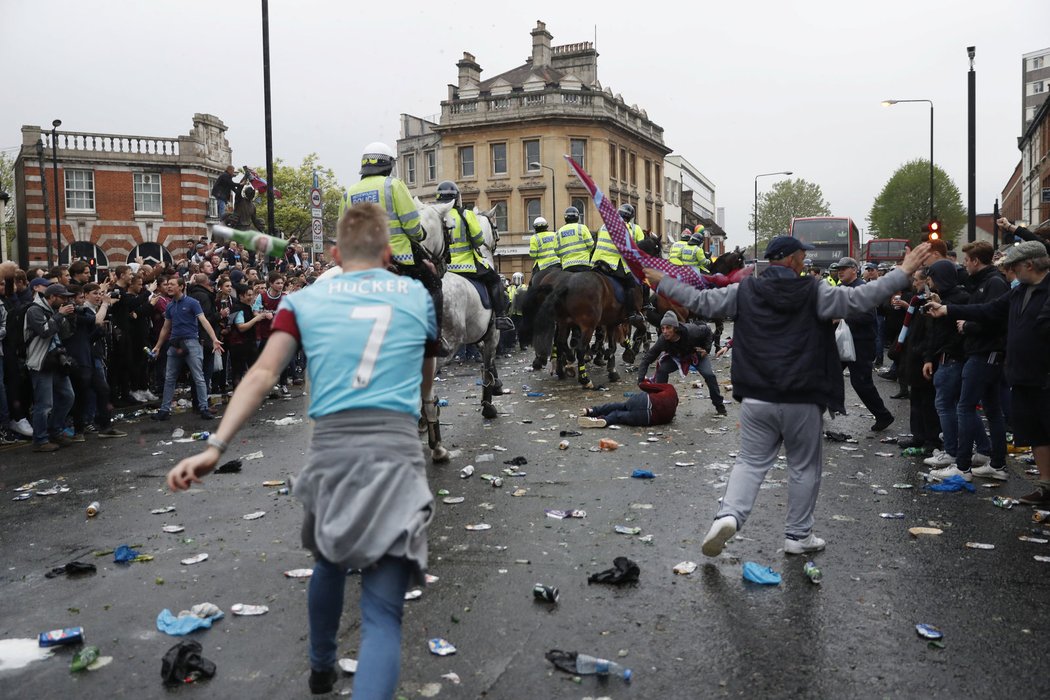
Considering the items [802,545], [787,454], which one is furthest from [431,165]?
[802,545]

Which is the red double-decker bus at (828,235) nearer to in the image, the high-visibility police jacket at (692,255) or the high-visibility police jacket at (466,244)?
the high-visibility police jacket at (692,255)

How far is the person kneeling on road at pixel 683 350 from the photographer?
1119cm

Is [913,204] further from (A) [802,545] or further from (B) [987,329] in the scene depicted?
(A) [802,545]

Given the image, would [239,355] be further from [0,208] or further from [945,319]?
[0,208]

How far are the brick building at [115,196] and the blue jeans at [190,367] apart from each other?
1133 inches

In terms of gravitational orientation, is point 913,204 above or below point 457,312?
above

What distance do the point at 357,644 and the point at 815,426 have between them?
10.1ft

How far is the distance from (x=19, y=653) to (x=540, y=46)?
61.7 metres

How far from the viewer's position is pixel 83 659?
4.16 m

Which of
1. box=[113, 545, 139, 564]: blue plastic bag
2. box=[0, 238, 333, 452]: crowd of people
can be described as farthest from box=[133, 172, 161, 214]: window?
box=[113, 545, 139, 564]: blue plastic bag

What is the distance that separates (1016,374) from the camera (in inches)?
267

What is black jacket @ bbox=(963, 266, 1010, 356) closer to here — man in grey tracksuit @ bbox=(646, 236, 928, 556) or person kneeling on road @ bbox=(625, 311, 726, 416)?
man in grey tracksuit @ bbox=(646, 236, 928, 556)

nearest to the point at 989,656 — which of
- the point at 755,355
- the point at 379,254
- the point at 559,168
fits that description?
the point at 755,355

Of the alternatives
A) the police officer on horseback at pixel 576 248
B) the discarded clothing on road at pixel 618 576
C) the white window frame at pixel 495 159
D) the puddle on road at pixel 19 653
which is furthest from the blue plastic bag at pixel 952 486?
the white window frame at pixel 495 159
